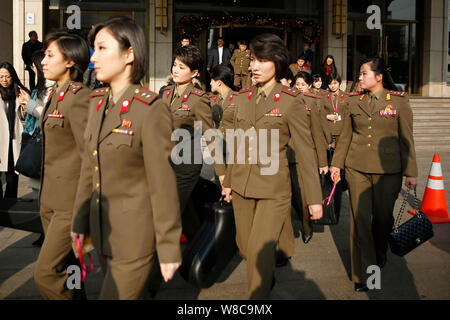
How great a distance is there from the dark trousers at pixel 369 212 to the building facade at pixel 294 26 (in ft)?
38.9

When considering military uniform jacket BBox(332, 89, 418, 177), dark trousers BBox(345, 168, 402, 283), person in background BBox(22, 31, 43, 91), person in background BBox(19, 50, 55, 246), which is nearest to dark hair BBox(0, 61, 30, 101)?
person in background BBox(19, 50, 55, 246)

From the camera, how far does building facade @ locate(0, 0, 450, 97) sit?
15.3m

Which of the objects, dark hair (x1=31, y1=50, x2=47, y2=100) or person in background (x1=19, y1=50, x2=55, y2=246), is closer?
person in background (x1=19, y1=50, x2=55, y2=246)

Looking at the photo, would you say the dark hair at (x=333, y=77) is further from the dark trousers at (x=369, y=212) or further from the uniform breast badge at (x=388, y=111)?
the dark trousers at (x=369, y=212)

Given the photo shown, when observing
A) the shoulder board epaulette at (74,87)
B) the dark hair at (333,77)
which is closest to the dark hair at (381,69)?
the shoulder board epaulette at (74,87)

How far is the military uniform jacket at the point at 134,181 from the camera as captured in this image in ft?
7.05

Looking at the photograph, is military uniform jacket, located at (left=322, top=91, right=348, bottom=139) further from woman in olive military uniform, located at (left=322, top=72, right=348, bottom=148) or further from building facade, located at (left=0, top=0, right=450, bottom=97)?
building facade, located at (left=0, top=0, right=450, bottom=97)

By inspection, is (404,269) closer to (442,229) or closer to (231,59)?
(442,229)

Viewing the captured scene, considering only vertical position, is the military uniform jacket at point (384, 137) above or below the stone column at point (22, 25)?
below

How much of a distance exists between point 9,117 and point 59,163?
126 inches

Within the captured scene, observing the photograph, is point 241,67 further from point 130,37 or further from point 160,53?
point 130,37

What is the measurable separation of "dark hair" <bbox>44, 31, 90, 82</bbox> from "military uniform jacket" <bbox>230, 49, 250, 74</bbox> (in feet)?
36.5

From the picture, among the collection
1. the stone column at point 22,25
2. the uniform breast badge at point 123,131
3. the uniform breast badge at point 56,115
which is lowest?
the uniform breast badge at point 123,131
